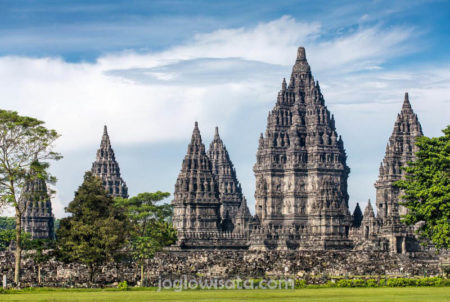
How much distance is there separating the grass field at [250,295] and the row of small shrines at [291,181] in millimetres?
78004

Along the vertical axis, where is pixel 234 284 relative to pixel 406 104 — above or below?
below

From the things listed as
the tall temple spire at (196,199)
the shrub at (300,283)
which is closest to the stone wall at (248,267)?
the shrub at (300,283)

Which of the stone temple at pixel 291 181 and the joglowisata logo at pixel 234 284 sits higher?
the stone temple at pixel 291 181

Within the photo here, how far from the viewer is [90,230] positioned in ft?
301

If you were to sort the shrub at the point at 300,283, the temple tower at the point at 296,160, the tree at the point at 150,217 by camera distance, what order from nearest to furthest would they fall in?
the shrub at the point at 300,283, the tree at the point at 150,217, the temple tower at the point at 296,160

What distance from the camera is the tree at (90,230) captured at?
91.8 metres

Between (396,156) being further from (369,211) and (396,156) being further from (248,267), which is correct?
(248,267)

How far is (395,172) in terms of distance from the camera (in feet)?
565

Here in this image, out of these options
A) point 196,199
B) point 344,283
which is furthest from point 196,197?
point 344,283

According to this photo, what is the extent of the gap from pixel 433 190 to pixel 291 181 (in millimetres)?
80648

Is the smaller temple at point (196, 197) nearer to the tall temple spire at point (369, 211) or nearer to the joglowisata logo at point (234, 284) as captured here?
the tall temple spire at point (369, 211)

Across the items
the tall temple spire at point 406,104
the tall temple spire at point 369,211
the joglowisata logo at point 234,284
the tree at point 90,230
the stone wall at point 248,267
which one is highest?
the tall temple spire at point 406,104

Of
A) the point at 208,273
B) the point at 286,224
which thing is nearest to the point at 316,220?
the point at 286,224

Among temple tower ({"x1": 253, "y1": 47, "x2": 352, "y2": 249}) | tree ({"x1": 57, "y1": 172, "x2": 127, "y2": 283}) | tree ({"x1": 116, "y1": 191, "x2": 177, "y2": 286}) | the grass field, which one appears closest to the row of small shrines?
temple tower ({"x1": 253, "y1": 47, "x2": 352, "y2": 249})
